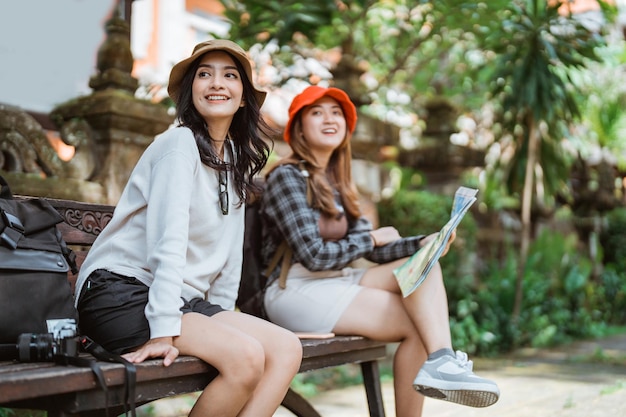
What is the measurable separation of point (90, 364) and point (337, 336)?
4.35 ft

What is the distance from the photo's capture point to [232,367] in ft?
7.10

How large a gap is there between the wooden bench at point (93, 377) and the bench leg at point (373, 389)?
9cm

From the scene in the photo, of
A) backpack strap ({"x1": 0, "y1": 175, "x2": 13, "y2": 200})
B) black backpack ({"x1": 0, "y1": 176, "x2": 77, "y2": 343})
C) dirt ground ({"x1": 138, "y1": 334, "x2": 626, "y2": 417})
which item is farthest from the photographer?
dirt ground ({"x1": 138, "y1": 334, "x2": 626, "y2": 417})

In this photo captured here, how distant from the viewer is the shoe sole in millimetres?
2566

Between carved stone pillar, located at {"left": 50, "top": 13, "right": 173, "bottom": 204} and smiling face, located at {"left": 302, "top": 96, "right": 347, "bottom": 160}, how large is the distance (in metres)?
1.01

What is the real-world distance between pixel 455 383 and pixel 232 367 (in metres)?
0.88

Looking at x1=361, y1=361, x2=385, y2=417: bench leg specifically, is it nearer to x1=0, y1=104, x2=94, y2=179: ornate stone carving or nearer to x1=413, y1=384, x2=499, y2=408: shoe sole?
x1=413, y1=384, x2=499, y2=408: shoe sole

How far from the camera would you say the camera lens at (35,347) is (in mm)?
1946

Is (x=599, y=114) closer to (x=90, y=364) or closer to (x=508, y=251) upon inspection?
(x=508, y=251)

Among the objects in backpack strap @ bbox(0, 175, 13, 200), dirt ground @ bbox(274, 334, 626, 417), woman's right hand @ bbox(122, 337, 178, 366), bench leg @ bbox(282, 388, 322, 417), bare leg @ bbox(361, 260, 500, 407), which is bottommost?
dirt ground @ bbox(274, 334, 626, 417)

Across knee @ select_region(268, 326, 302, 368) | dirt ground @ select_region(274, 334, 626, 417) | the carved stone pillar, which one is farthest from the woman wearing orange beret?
dirt ground @ select_region(274, 334, 626, 417)

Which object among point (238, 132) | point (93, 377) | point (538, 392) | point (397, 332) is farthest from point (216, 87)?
point (538, 392)

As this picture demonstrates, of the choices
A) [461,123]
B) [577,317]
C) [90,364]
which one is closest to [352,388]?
[90,364]

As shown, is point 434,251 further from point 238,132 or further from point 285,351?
point 238,132
